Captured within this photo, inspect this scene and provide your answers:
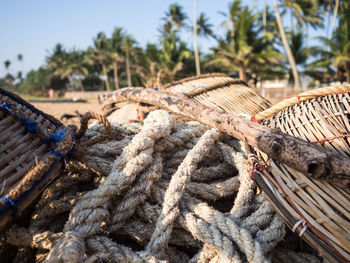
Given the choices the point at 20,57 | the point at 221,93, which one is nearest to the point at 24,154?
the point at 221,93

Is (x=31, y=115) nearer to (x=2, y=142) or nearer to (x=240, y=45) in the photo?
(x=2, y=142)

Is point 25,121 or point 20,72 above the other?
point 20,72

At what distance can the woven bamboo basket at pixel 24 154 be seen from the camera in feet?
2.22

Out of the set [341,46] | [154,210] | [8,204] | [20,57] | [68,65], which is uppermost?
[20,57]

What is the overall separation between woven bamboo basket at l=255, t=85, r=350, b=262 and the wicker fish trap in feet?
2.86

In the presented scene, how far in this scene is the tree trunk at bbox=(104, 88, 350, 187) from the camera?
0.75 m

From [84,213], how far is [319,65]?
21.6m

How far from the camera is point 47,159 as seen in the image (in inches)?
30.2

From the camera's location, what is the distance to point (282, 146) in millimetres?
838

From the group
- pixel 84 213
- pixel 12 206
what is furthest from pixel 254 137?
pixel 12 206

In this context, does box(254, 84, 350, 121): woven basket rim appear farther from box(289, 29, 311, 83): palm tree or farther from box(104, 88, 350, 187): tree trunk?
box(289, 29, 311, 83): palm tree

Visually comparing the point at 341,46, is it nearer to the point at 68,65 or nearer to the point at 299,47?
the point at 299,47

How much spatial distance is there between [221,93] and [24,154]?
5.66ft

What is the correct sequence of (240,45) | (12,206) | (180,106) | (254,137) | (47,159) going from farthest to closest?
(240,45) → (180,106) → (254,137) → (47,159) → (12,206)
